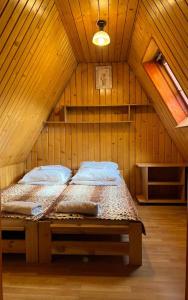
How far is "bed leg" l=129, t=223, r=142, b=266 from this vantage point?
2.08 meters

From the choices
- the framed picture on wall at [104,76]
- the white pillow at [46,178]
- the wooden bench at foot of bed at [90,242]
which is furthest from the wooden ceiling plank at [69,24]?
the wooden bench at foot of bed at [90,242]

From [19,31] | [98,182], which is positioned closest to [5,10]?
[19,31]

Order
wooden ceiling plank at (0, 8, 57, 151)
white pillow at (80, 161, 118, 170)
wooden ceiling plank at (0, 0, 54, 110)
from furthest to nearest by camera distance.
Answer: white pillow at (80, 161, 118, 170), wooden ceiling plank at (0, 8, 57, 151), wooden ceiling plank at (0, 0, 54, 110)

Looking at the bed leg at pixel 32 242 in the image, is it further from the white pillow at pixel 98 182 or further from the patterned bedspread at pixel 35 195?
the white pillow at pixel 98 182

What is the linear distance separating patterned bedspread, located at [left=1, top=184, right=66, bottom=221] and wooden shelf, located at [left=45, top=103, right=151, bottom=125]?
130 centimetres

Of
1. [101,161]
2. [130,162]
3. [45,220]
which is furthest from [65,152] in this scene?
[45,220]

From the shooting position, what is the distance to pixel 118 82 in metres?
4.20

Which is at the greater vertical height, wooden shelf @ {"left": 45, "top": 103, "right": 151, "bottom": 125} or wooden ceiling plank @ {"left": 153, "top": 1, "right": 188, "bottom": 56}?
wooden ceiling plank @ {"left": 153, "top": 1, "right": 188, "bottom": 56}

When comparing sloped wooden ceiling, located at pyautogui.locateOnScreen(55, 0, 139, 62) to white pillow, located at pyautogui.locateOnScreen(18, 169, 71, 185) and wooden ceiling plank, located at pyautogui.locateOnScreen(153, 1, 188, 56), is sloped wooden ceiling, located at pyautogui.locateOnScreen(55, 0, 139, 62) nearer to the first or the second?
wooden ceiling plank, located at pyautogui.locateOnScreen(153, 1, 188, 56)

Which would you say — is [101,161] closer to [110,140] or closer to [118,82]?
[110,140]

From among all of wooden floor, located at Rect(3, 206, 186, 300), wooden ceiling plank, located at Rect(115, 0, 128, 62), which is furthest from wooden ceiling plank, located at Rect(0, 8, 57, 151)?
wooden floor, located at Rect(3, 206, 186, 300)

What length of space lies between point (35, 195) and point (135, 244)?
1399 mm

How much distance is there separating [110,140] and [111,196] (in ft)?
5.31

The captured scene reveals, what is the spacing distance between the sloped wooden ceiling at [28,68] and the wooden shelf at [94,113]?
0.28m
